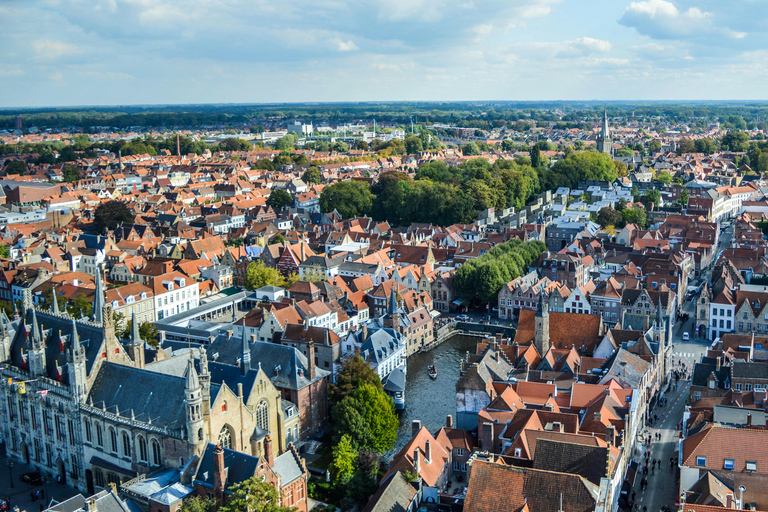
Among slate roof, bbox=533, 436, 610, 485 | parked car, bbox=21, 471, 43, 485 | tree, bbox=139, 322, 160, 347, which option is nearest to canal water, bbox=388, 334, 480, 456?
slate roof, bbox=533, 436, 610, 485

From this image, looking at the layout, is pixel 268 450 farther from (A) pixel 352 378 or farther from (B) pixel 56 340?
(B) pixel 56 340

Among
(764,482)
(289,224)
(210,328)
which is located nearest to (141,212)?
(289,224)

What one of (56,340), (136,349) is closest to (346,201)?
(136,349)

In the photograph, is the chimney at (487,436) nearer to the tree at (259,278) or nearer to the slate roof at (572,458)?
the slate roof at (572,458)

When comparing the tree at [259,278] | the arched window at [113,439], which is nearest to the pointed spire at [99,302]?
the arched window at [113,439]

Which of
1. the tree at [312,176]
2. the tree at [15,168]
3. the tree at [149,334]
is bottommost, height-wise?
the tree at [149,334]
